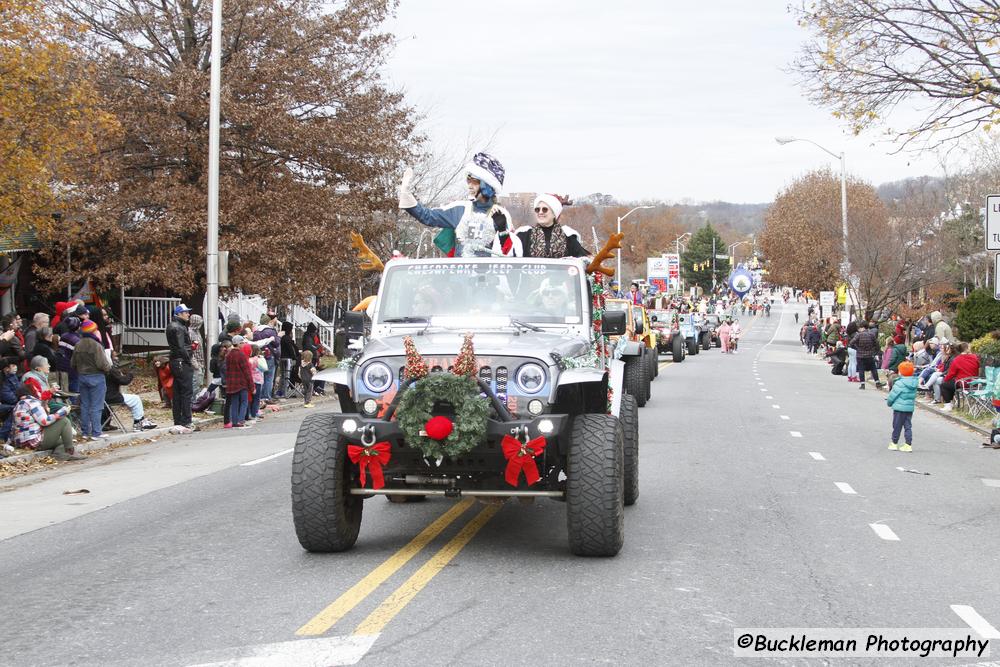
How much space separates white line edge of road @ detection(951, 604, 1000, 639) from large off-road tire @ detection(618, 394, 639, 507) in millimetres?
3567

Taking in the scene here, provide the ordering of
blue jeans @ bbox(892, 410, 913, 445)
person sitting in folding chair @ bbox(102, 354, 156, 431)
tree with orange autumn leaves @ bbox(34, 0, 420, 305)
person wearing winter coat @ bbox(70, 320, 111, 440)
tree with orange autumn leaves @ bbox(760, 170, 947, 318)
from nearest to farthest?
blue jeans @ bbox(892, 410, 913, 445) < person wearing winter coat @ bbox(70, 320, 111, 440) < person sitting in folding chair @ bbox(102, 354, 156, 431) < tree with orange autumn leaves @ bbox(34, 0, 420, 305) < tree with orange autumn leaves @ bbox(760, 170, 947, 318)

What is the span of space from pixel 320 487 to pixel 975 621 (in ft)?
13.3

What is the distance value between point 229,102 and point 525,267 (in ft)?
58.7

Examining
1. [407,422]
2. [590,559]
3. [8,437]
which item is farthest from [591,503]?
[8,437]

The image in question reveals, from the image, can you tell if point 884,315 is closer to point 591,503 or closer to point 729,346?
point 729,346

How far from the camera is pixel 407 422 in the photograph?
24.0 feet

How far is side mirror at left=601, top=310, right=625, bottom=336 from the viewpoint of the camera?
29.6 feet

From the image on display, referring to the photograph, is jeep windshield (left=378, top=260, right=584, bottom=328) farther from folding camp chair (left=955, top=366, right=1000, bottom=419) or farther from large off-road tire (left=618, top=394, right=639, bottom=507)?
folding camp chair (left=955, top=366, right=1000, bottom=419)

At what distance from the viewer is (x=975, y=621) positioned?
6.41 meters

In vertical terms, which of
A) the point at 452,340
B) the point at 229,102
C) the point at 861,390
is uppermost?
the point at 229,102

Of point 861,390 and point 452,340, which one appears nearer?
point 452,340

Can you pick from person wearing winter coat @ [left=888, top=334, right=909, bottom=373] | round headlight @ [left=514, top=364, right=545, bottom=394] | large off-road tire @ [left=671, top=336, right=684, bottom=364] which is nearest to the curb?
round headlight @ [left=514, top=364, right=545, bottom=394]

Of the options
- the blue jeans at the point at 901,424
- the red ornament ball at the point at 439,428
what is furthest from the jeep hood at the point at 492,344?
the blue jeans at the point at 901,424

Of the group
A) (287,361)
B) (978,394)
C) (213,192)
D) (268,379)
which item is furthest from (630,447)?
(287,361)
